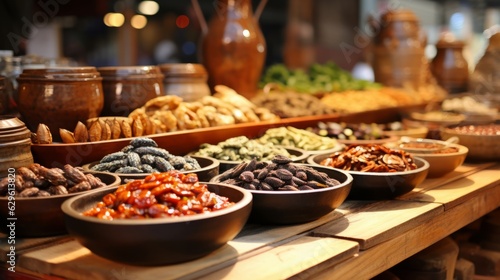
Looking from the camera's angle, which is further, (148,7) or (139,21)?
(148,7)

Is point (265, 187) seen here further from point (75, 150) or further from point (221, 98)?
point (221, 98)

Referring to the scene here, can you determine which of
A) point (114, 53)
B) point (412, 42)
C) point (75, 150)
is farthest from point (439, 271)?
point (114, 53)

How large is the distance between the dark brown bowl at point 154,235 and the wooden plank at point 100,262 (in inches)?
1.0

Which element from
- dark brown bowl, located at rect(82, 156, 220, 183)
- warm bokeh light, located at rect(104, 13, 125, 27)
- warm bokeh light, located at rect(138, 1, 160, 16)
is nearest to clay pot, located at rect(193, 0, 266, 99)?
dark brown bowl, located at rect(82, 156, 220, 183)

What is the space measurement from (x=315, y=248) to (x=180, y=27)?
8.01 meters

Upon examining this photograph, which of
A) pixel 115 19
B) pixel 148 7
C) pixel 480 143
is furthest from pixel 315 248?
pixel 148 7

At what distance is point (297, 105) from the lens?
3.19 m

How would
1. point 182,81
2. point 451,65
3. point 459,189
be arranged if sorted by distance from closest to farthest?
point 459,189
point 182,81
point 451,65

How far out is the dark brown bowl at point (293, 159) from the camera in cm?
214

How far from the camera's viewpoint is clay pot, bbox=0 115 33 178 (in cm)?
172

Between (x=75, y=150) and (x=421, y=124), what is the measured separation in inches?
83.2

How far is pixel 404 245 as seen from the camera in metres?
1.86

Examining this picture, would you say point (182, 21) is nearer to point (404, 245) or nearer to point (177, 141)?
point (177, 141)

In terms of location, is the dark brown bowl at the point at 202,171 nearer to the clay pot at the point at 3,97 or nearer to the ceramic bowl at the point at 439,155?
the clay pot at the point at 3,97
